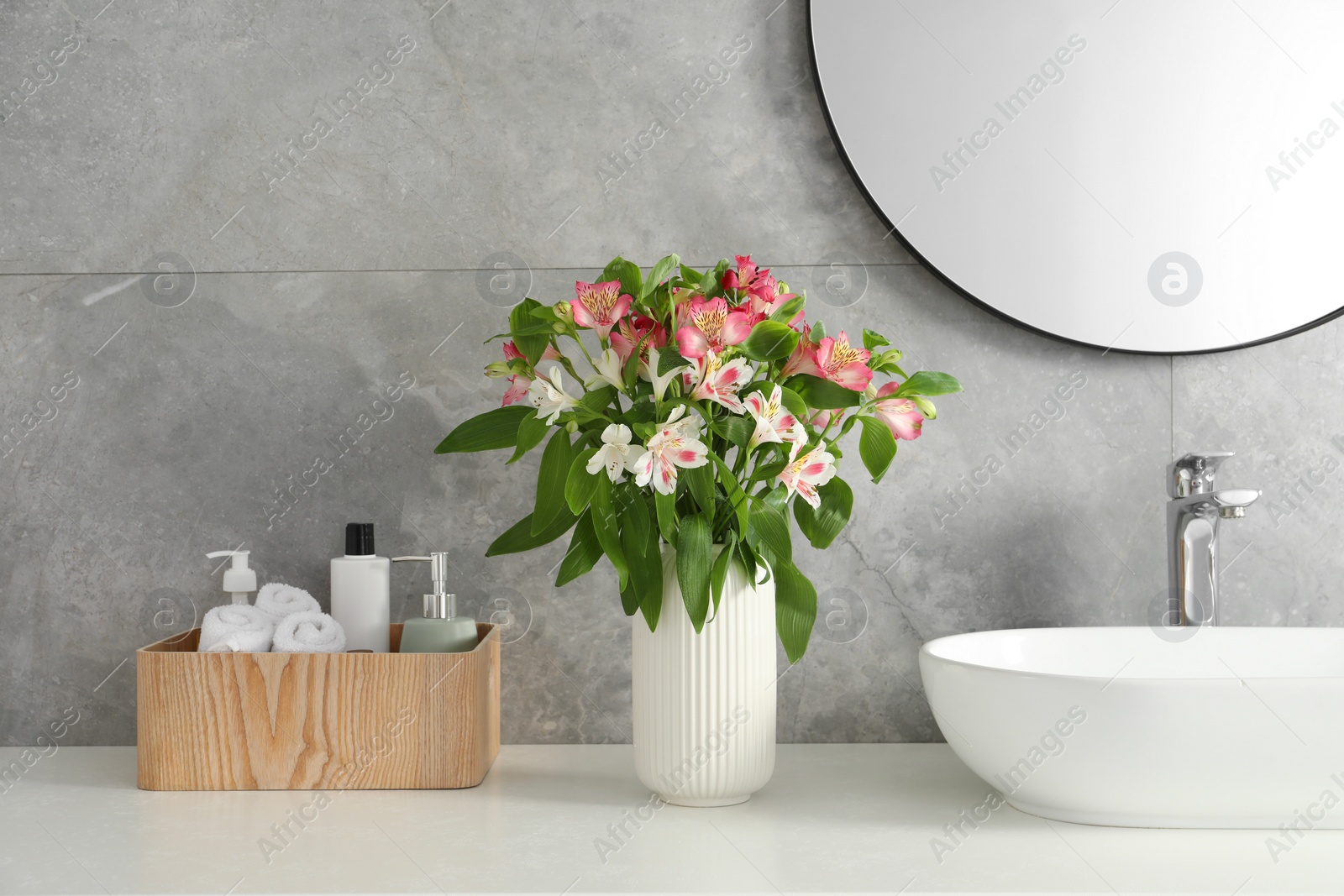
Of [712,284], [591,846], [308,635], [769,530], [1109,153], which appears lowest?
[591,846]

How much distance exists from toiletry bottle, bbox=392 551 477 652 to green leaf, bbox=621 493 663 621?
216 mm

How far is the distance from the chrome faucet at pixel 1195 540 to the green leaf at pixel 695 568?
54cm

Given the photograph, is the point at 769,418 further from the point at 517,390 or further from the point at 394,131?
the point at 394,131

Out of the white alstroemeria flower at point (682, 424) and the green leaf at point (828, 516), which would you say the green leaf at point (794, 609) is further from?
the white alstroemeria flower at point (682, 424)

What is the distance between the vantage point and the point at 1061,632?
3.22ft

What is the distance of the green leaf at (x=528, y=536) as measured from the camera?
2.79 feet

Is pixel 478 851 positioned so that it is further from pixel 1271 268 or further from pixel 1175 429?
pixel 1271 268

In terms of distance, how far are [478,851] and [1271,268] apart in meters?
1.01

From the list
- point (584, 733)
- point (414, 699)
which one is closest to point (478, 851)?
point (414, 699)

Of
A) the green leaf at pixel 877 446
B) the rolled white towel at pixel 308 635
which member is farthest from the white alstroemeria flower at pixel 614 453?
the rolled white towel at pixel 308 635

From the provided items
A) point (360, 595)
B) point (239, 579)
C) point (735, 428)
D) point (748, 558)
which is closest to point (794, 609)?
point (748, 558)

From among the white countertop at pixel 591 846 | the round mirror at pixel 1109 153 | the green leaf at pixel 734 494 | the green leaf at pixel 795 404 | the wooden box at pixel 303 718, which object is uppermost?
the round mirror at pixel 1109 153

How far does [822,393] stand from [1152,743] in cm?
36

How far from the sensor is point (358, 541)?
963mm
